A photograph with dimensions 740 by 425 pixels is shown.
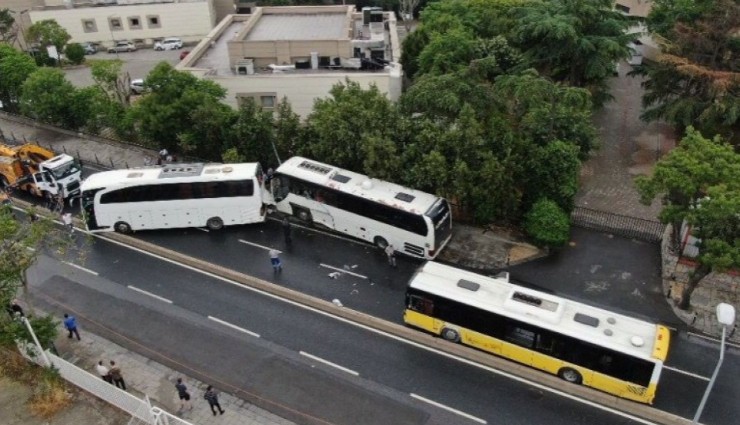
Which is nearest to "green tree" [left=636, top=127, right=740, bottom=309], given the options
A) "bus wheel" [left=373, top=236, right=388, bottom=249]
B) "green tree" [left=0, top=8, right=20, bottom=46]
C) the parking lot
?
"bus wheel" [left=373, top=236, right=388, bottom=249]

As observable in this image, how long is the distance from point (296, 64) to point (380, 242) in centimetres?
1879

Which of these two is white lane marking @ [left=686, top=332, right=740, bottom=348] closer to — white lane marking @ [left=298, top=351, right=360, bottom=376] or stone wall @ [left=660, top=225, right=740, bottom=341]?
stone wall @ [left=660, top=225, right=740, bottom=341]

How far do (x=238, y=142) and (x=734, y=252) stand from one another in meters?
25.1

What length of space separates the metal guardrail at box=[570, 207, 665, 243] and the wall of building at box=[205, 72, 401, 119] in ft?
50.6

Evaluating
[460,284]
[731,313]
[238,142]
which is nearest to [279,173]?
[238,142]

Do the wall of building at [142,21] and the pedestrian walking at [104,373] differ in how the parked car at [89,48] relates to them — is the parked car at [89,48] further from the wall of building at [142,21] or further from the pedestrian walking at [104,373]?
the pedestrian walking at [104,373]

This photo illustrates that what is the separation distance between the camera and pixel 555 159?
2752cm

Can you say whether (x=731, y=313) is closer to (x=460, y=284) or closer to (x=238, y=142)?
(x=460, y=284)

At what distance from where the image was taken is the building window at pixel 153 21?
2819 inches

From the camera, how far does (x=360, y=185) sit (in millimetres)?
28078

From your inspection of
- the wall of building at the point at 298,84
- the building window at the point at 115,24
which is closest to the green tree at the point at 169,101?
the wall of building at the point at 298,84

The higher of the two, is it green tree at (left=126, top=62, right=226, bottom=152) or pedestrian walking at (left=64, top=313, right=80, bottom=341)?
green tree at (left=126, top=62, right=226, bottom=152)

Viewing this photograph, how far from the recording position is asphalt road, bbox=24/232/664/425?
65.5 ft

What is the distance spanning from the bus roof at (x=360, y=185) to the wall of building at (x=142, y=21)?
163 feet
